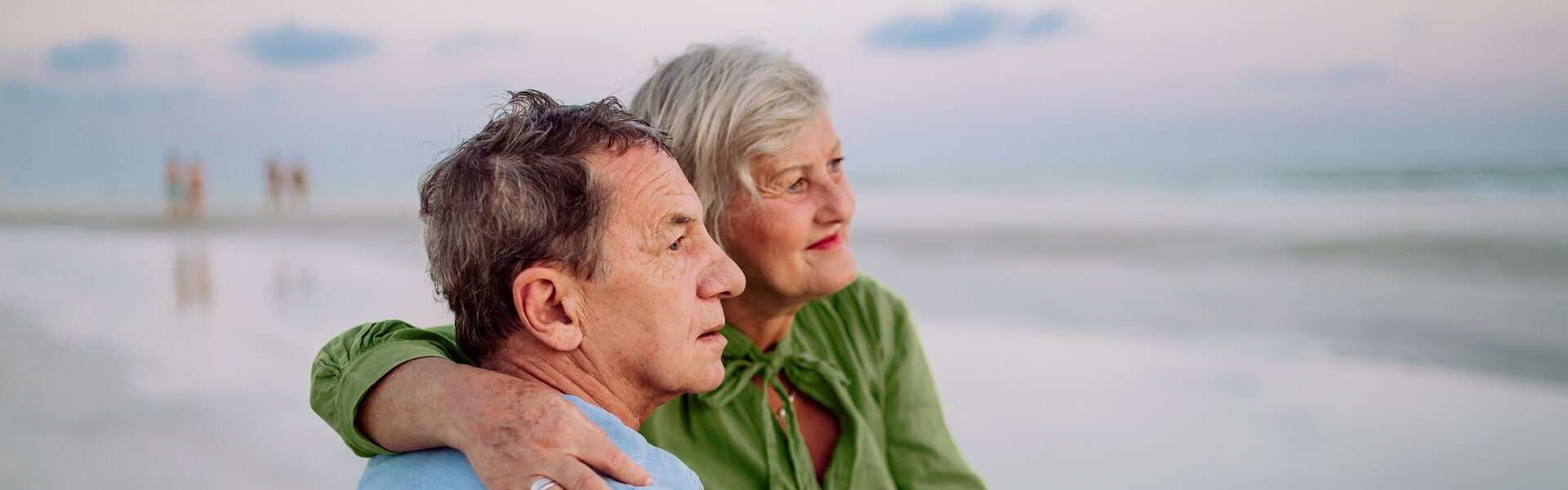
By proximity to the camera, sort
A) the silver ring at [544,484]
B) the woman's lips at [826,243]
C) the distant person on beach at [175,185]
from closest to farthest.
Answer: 1. the silver ring at [544,484]
2. the woman's lips at [826,243]
3. the distant person on beach at [175,185]

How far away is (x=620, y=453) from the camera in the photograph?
138 cm

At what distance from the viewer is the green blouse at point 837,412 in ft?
7.31

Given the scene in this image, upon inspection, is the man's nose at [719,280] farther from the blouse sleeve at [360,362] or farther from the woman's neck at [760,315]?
the woman's neck at [760,315]

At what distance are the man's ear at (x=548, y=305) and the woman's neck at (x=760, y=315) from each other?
2.67 ft

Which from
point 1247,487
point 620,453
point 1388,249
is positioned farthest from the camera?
point 1388,249

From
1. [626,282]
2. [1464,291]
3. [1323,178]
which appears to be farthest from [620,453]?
[1323,178]

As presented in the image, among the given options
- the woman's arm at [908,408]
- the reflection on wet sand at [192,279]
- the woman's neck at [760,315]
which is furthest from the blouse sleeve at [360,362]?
the reflection on wet sand at [192,279]

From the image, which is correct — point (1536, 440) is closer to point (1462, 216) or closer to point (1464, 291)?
point (1464, 291)

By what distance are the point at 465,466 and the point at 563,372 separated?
182 millimetres

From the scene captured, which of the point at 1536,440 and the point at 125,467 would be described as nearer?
the point at 125,467

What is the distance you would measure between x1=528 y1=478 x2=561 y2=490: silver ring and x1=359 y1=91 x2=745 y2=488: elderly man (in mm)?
150

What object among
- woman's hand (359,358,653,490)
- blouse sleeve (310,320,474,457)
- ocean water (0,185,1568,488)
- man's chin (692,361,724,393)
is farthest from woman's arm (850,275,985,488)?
ocean water (0,185,1568,488)

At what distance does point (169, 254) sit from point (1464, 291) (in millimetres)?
11701

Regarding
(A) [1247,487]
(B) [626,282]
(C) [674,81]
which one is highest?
(C) [674,81]
